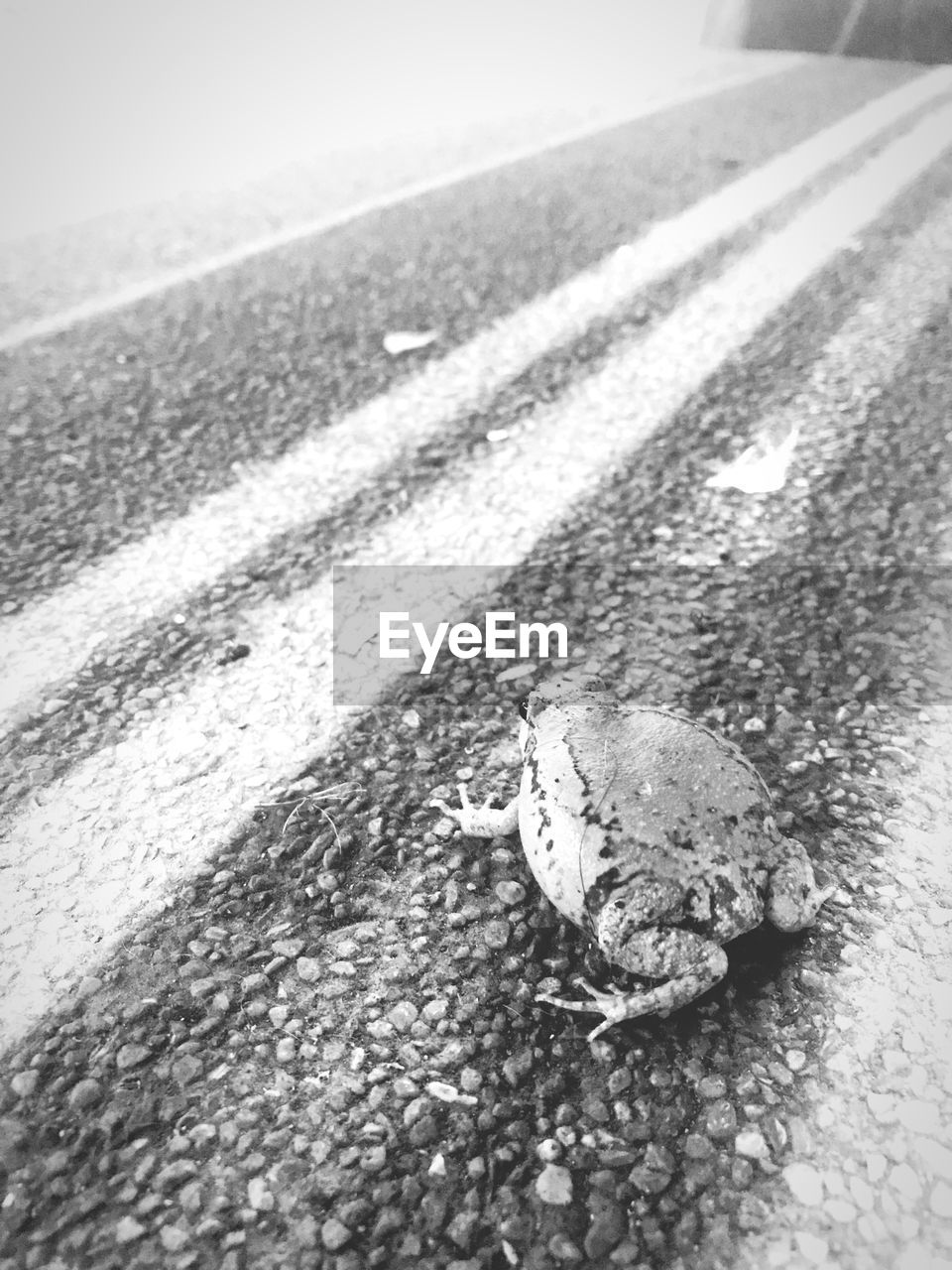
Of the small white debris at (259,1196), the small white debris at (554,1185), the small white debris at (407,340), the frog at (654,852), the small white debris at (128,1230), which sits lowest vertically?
the small white debris at (128,1230)

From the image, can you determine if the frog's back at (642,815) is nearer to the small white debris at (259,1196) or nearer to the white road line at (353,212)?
the small white debris at (259,1196)

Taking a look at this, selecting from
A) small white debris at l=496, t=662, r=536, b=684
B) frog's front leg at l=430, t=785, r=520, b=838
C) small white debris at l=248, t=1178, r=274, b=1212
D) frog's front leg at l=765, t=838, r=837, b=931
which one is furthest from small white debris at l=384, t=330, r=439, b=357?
small white debris at l=248, t=1178, r=274, b=1212

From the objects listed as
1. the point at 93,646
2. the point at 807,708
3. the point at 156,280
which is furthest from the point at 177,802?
the point at 156,280

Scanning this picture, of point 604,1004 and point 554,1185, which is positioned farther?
point 604,1004

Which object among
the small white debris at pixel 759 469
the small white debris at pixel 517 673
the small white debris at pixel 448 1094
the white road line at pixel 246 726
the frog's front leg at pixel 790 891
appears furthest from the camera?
the small white debris at pixel 759 469

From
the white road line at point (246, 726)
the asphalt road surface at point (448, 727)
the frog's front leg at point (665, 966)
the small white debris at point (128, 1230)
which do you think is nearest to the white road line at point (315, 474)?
the asphalt road surface at point (448, 727)

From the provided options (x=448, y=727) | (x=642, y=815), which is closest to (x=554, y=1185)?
(x=642, y=815)

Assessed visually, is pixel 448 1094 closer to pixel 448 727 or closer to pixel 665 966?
pixel 665 966
